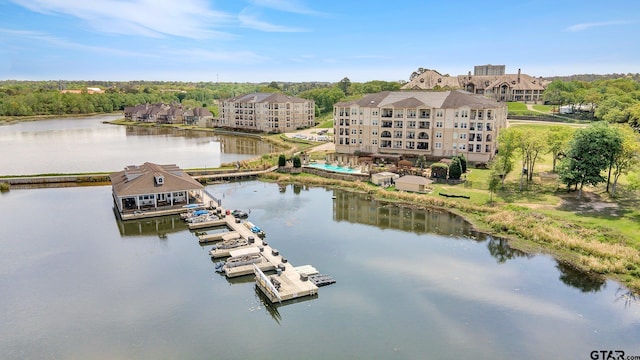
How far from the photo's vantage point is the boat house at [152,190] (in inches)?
1483

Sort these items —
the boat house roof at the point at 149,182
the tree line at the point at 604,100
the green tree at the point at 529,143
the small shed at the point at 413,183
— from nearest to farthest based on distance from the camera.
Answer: the boat house roof at the point at 149,182
the green tree at the point at 529,143
the small shed at the point at 413,183
the tree line at the point at 604,100

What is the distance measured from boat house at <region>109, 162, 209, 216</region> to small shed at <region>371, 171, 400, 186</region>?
1820cm

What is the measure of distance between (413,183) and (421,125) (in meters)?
17.4

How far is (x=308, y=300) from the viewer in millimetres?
24328

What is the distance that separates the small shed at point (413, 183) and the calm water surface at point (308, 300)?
27.5ft

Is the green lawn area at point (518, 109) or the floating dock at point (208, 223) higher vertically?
the green lawn area at point (518, 109)

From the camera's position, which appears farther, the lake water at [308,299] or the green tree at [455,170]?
the green tree at [455,170]

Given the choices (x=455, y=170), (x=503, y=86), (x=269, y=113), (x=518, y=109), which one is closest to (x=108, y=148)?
Answer: (x=269, y=113)

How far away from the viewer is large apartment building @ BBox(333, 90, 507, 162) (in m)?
55.6

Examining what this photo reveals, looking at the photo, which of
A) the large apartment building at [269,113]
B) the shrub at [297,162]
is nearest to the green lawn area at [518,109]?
the large apartment building at [269,113]

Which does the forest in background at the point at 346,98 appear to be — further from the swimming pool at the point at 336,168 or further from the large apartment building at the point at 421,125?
the swimming pool at the point at 336,168

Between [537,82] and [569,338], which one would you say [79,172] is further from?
[537,82]

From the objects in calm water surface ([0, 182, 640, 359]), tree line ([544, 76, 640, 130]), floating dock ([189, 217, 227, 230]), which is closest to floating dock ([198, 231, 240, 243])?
calm water surface ([0, 182, 640, 359])

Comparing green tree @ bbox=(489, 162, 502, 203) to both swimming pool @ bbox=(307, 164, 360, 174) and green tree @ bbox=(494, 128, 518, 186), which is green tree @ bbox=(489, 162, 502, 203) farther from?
swimming pool @ bbox=(307, 164, 360, 174)
